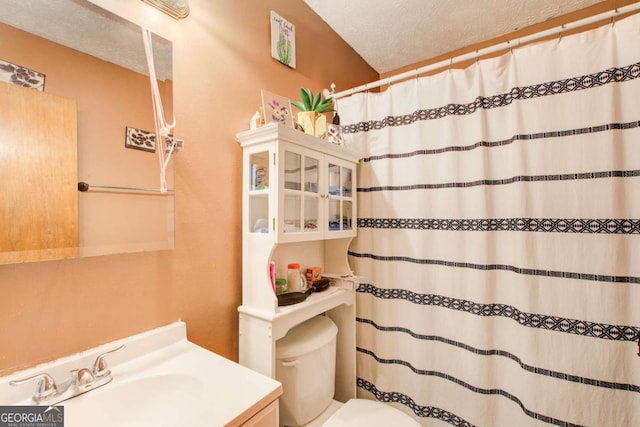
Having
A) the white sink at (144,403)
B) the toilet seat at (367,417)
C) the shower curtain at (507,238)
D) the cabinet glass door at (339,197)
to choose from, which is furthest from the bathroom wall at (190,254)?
the shower curtain at (507,238)

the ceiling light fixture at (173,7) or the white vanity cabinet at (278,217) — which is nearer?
the ceiling light fixture at (173,7)

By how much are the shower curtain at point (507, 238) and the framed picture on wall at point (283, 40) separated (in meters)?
0.42

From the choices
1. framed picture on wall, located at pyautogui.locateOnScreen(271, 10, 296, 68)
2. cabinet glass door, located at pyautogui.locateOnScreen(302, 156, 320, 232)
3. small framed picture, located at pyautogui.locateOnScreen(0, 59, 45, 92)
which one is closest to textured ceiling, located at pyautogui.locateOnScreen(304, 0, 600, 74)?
framed picture on wall, located at pyautogui.locateOnScreen(271, 10, 296, 68)

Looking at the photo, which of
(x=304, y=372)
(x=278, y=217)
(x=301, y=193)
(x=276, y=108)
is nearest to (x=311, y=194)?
(x=301, y=193)

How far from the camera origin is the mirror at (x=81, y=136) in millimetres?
687

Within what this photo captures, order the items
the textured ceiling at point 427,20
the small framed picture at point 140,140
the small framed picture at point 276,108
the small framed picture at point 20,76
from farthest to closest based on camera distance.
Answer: the textured ceiling at point 427,20 → the small framed picture at point 276,108 → the small framed picture at point 140,140 → the small framed picture at point 20,76

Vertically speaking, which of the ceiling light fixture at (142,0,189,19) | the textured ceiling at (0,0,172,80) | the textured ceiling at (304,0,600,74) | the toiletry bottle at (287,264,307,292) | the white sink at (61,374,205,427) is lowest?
the white sink at (61,374,205,427)

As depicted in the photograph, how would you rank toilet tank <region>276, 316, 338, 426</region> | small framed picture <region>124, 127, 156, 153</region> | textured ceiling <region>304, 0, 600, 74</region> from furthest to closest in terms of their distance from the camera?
textured ceiling <region>304, 0, 600, 74</region>, toilet tank <region>276, 316, 338, 426</region>, small framed picture <region>124, 127, 156, 153</region>

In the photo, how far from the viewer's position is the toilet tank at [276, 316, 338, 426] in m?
1.12

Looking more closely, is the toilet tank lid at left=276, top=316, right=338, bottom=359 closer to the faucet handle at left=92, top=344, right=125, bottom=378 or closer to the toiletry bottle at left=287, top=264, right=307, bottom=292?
the toiletry bottle at left=287, top=264, right=307, bottom=292

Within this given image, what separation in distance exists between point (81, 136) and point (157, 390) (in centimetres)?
76

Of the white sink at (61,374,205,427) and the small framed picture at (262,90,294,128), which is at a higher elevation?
the small framed picture at (262,90,294,128)

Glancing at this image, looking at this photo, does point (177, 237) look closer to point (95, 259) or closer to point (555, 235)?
point (95, 259)

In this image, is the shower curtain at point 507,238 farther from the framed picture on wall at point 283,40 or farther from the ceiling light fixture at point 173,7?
the ceiling light fixture at point 173,7
